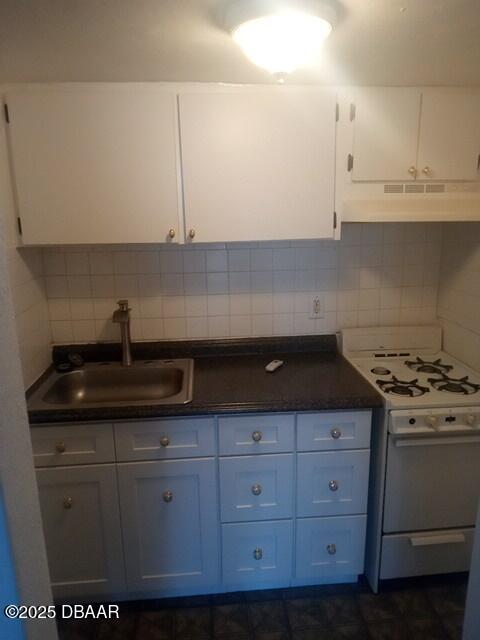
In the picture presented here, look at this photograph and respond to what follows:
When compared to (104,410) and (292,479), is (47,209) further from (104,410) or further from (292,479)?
(292,479)

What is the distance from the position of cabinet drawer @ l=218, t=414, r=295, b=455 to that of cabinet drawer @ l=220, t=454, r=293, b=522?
0.13 ft

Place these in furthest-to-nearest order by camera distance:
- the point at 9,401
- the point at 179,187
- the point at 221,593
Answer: the point at 221,593
the point at 179,187
the point at 9,401

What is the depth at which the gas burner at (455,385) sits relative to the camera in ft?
5.51

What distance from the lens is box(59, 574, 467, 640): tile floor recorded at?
63.2 inches

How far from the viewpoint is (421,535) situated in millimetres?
1703

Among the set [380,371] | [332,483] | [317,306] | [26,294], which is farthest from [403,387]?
[26,294]

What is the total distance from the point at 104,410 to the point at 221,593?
100 cm

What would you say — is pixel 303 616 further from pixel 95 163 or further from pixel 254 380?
pixel 95 163

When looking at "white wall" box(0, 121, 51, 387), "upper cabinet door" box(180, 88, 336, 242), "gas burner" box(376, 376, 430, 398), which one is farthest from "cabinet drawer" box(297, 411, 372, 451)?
"white wall" box(0, 121, 51, 387)

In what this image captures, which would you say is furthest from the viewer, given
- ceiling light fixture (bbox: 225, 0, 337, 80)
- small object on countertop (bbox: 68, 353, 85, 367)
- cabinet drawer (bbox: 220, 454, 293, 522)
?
small object on countertop (bbox: 68, 353, 85, 367)

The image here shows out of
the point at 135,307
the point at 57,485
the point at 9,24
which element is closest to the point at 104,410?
the point at 57,485

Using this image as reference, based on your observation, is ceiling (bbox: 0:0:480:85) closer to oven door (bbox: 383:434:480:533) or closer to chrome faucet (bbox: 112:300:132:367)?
chrome faucet (bbox: 112:300:132:367)

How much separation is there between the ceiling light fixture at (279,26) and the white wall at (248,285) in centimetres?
97

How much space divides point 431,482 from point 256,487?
2.36 ft
